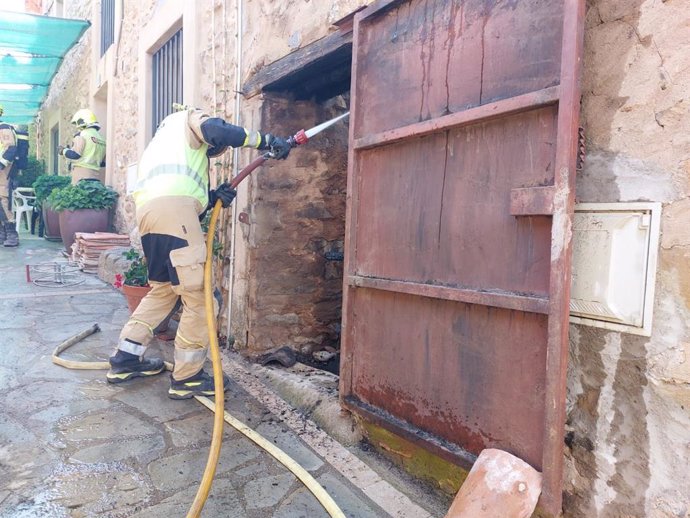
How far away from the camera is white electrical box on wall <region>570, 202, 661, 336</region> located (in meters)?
1.57

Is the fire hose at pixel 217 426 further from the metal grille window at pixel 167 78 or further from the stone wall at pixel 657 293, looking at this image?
the metal grille window at pixel 167 78

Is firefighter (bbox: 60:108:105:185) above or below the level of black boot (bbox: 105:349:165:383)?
above

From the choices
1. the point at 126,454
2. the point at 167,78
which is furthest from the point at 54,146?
the point at 126,454

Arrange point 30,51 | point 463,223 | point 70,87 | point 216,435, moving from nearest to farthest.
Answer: point 463,223
point 216,435
point 30,51
point 70,87

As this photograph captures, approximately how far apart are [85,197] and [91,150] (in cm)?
116

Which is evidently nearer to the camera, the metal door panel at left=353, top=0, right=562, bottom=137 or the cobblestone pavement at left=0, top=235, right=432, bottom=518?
the metal door panel at left=353, top=0, right=562, bottom=137

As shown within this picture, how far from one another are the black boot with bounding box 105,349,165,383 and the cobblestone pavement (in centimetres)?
6

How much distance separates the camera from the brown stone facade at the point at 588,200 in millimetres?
1524

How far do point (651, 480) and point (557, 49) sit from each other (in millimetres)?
1404

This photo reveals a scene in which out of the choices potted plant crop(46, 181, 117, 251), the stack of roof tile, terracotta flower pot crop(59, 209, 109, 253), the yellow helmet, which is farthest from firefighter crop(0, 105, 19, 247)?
the stack of roof tile

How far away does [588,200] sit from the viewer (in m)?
1.74

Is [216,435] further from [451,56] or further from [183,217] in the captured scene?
[451,56]

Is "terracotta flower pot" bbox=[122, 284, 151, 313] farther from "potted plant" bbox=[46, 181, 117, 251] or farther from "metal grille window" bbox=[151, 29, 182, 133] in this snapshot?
"potted plant" bbox=[46, 181, 117, 251]

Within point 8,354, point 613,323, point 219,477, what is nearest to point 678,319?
point 613,323
